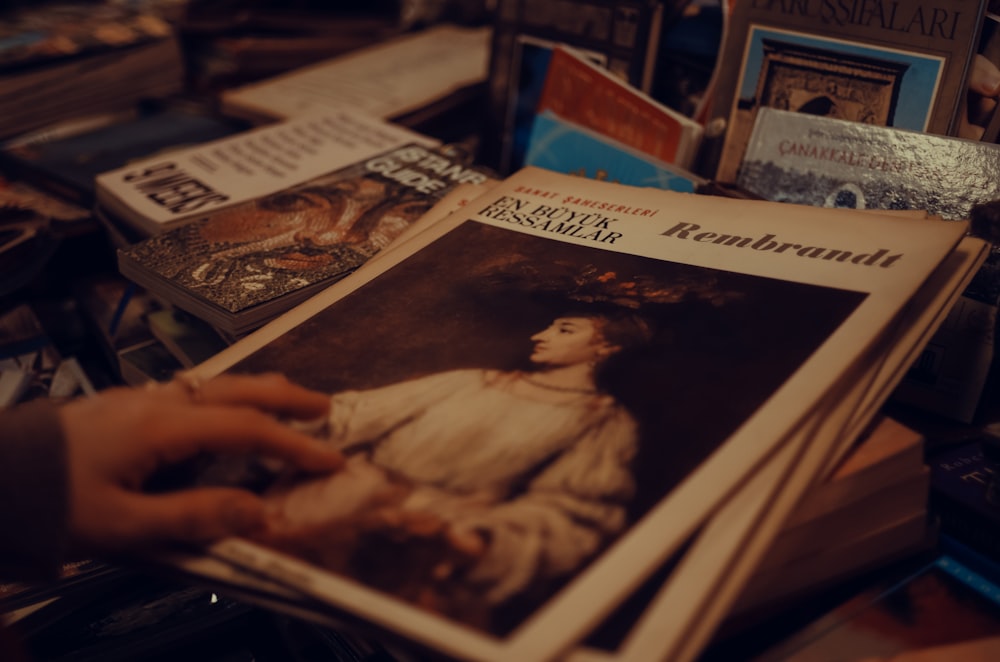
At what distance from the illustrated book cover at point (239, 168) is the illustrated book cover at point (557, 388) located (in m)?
0.27

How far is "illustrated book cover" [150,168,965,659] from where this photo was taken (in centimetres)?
36

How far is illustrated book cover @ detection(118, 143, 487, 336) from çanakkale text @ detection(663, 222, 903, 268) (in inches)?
11.1

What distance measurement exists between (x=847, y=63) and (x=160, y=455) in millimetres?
630

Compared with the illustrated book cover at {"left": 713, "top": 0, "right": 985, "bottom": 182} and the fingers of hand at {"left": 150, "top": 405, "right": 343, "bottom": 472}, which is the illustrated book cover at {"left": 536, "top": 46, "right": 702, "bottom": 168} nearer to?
the illustrated book cover at {"left": 713, "top": 0, "right": 985, "bottom": 182}

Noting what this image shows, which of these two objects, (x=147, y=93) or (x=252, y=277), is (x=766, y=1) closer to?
(x=252, y=277)

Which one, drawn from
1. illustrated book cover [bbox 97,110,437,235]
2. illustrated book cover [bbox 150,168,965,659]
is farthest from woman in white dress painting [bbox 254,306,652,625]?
illustrated book cover [bbox 97,110,437,235]

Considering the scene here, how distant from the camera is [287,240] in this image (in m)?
0.73

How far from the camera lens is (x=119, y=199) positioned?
0.82m

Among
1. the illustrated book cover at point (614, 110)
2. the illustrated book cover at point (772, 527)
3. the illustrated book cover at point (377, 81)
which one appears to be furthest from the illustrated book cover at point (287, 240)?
the illustrated book cover at point (772, 527)

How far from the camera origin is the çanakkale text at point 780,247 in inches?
20.2

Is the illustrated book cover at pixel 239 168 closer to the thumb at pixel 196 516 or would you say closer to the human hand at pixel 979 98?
the thumb at pixel 196 516

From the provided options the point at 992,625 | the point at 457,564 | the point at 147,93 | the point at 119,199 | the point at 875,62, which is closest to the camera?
the point at 457,564

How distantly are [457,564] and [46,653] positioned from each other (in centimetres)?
38

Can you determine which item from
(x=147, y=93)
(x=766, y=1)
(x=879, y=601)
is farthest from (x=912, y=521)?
(x=147, y=93)
